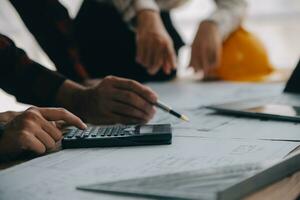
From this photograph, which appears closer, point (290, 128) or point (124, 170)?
point (124, 170)

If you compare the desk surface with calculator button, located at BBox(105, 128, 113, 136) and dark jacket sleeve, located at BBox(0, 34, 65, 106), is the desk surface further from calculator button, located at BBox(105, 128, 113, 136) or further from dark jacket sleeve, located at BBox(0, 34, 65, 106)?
dark jacket sleeve, located at BBox(0, 34, 65, 106)

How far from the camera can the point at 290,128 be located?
712 millimetres

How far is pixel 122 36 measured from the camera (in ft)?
4.43

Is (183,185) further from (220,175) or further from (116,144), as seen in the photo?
Result: (116,144)

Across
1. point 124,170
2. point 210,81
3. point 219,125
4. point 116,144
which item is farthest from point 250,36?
point 124,170

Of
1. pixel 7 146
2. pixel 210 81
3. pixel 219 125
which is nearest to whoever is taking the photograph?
pixel 7 146

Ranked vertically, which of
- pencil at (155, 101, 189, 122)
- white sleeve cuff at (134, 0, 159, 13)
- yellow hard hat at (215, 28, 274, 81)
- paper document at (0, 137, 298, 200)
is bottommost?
yellow hard hat at (215, 28, 274, 81)

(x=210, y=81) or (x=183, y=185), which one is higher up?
(x=183, y=185)

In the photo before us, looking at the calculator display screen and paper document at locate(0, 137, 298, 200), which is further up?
paper document at locate(0, 137, 298, 200)

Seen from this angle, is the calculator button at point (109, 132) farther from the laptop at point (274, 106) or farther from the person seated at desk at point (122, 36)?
the person seated at desk at point (122, 36)

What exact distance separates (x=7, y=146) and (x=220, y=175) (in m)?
0.29

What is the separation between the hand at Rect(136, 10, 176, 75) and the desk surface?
1.30 feet

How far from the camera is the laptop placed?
2.57 feet

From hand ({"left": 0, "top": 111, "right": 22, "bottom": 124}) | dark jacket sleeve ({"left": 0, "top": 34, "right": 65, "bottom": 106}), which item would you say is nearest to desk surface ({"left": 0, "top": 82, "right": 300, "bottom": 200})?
hand ({"left": 0, "top": 111, "right": 22, "bottom": 124})
